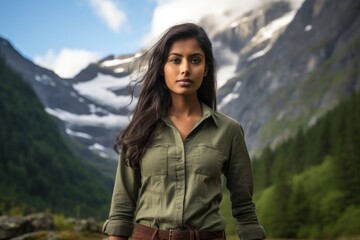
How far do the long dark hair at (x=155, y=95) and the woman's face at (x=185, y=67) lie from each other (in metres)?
0.07

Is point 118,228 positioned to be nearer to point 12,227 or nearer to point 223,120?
point 223,120

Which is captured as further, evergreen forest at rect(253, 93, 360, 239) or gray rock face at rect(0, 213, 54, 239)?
evergreen forest at rect(253, 93, 360, 239)

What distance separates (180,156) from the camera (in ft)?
13.9

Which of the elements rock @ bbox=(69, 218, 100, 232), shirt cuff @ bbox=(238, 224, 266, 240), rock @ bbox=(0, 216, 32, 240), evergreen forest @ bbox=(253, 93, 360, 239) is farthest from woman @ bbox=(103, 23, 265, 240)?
evergreen forest @ bbox=(253, 93, 360, 239)

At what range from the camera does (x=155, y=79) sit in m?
4.72

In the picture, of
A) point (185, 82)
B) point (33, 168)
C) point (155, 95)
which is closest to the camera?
point (185, 82)

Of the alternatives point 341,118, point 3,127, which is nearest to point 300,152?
point 341,118

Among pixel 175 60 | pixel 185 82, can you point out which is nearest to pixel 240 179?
pixel 185 82

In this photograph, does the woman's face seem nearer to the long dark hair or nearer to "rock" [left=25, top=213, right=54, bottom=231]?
the long dark hair

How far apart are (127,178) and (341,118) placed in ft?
397

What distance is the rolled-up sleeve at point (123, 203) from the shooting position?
14.4ft

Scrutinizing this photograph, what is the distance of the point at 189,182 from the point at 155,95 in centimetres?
90

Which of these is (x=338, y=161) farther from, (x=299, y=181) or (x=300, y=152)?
(x=300, y=152)

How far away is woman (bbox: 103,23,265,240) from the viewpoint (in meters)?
4.17
